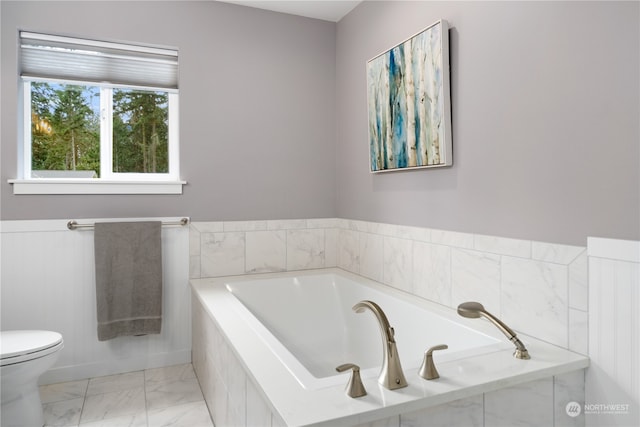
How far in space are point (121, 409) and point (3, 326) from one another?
0.85 m

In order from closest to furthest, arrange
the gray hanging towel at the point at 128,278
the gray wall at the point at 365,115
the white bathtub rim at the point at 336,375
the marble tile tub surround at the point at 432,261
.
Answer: the white bathtub rim at the point at 336,375
the gray wall at the point at 365,115
the marble tile tub surround at the point at 432,261
the gray hanging towel at the point at 128,278

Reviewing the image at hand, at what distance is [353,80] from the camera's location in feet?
9.45

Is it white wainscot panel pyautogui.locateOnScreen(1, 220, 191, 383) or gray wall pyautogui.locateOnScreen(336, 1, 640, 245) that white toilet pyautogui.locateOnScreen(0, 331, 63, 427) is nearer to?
white wainscot panel pyautogui.locateOnScreen(1, 220, 191, 383)

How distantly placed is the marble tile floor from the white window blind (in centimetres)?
180

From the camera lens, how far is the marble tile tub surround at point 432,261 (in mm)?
1505

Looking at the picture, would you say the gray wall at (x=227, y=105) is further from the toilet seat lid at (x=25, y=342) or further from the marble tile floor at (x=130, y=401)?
the marble tile floor at (x=130, y=401)

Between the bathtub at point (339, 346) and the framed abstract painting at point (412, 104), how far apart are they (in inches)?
29.6

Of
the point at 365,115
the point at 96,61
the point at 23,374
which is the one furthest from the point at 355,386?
the point at 96,61

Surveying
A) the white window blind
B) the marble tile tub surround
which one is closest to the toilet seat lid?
the marble tile tub surround

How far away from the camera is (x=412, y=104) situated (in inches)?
85.0

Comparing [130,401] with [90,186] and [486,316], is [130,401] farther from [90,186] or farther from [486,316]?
[486,316]

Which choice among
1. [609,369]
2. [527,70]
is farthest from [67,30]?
[609,369]

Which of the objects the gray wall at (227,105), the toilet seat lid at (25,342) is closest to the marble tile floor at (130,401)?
the toilet seat lid at (25,342)

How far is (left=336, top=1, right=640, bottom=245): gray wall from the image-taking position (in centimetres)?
131
